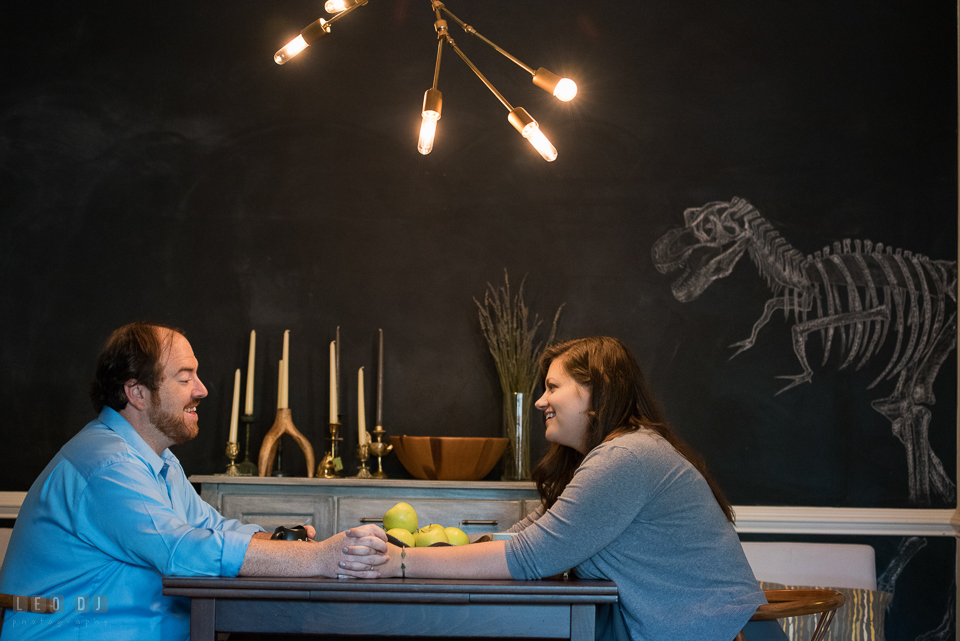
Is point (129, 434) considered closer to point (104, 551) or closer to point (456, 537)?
point (104, 551)

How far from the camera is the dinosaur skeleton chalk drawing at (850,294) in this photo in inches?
142

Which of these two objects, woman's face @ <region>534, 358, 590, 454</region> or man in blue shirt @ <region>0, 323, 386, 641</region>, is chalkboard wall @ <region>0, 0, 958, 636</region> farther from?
man in blue shirt @ <region>0, 323, 386, 641</region>

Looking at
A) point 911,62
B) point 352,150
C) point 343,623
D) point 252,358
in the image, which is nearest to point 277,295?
point 252,358

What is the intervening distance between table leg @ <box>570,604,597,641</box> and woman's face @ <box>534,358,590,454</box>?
64 centimetres

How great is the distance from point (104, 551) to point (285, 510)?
4.13 ft

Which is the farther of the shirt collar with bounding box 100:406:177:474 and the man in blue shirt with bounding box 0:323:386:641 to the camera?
the shirt collar with bounding box 100:406:177:474

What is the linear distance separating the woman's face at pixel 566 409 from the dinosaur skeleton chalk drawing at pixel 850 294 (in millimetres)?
1635

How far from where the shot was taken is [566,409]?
6.94 feet

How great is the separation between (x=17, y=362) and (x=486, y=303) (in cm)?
203

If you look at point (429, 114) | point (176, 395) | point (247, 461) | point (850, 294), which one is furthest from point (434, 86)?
point (850, 294)

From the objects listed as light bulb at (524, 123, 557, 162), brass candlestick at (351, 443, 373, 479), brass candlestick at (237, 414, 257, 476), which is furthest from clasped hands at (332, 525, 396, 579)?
brass candlestick at (237, 414, 257, 476)

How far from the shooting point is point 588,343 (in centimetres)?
216

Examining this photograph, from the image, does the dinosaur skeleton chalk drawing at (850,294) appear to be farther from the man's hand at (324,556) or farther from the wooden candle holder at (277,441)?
the man's hand at (324,556)

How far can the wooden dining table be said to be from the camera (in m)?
1.49
